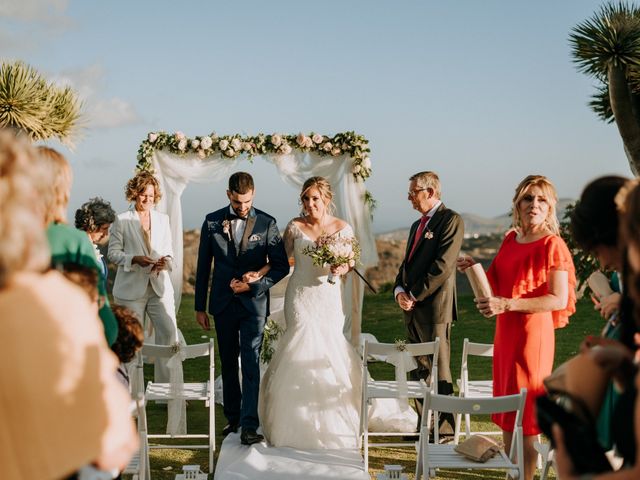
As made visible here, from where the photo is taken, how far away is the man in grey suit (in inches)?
261

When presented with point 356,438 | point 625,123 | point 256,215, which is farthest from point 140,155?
point 625,123

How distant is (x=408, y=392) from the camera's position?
618cm

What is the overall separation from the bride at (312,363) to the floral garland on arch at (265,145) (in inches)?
138

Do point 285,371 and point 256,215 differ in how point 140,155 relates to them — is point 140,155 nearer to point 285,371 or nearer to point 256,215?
point 256,215

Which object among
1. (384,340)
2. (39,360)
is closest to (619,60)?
(384,340)

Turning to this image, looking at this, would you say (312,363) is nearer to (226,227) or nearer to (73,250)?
(226,227)

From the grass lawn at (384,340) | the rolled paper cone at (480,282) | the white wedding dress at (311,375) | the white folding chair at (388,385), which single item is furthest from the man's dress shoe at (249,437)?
the rolled paper cone at (480,282)

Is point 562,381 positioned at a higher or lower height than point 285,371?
higher

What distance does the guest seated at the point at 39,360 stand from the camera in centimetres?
177

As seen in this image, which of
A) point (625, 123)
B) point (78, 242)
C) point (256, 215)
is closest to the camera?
point (78, 242)

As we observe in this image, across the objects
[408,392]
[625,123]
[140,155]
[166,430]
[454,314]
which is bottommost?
[166,430]

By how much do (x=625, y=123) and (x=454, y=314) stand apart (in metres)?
10.8

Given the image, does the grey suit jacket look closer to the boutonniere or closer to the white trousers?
the boutonniere

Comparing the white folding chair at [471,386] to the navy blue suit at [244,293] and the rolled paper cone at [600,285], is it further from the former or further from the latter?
the rolled paper cone at [600,285]
